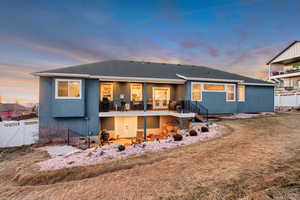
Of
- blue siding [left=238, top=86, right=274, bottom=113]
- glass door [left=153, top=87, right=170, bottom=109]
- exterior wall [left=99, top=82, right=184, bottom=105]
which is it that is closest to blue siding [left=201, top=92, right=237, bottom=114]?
exterior wall [left=99, top=82, right=184, bottom=105]

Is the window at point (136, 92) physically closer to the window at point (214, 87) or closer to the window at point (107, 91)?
the window at point (107, 91)

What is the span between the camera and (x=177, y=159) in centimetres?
509

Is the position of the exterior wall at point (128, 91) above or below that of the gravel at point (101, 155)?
above

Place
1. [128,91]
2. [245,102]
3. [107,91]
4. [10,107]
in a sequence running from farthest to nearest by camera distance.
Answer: [10,107] → [245,102] → [128,91] → [107,91]

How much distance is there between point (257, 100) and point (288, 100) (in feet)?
28.8

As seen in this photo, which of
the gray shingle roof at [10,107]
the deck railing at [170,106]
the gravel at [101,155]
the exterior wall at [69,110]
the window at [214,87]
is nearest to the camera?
the gravel at [101,155]

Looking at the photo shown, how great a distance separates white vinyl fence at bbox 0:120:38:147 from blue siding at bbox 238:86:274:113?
17117 mm

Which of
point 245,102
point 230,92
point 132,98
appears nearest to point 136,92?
point 132,98

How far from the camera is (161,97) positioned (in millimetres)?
14453

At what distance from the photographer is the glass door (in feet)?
46.8

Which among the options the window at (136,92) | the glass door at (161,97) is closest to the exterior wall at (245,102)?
the glass door at (161,97)

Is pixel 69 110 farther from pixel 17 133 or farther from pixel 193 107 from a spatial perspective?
pixel 193 107

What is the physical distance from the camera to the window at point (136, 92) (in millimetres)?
13753

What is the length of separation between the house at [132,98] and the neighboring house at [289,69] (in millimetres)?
12524
